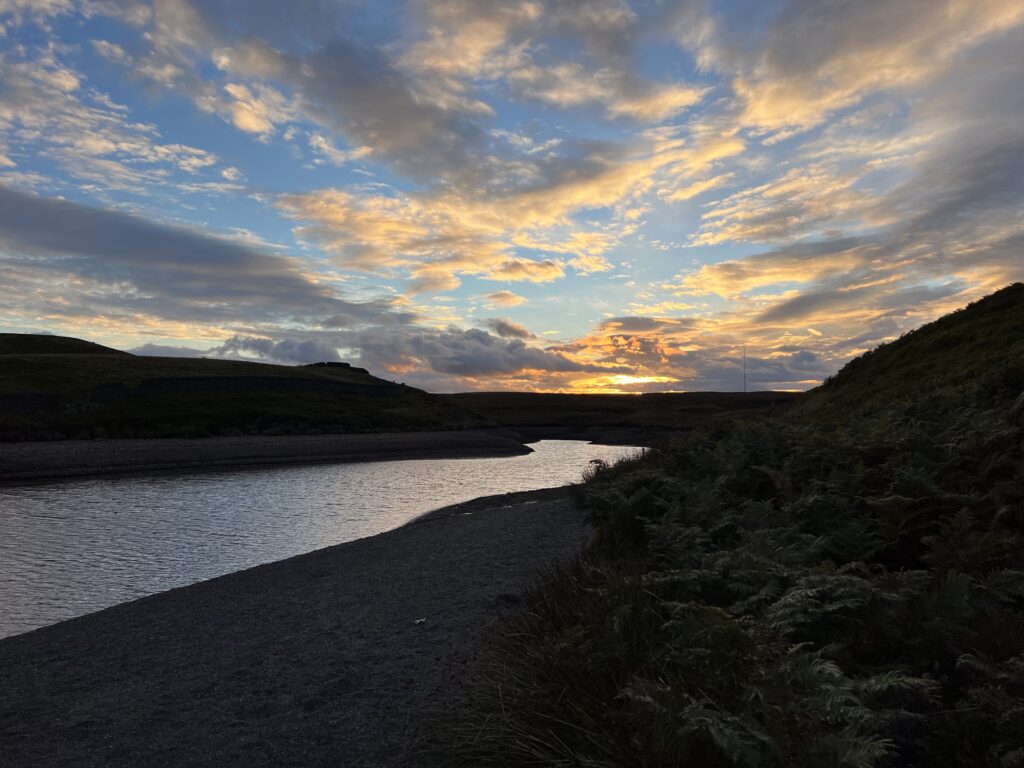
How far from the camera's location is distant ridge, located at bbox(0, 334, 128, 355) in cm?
11156

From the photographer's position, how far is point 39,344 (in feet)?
390

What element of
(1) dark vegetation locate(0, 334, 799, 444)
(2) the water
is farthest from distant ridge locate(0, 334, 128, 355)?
(2) the water

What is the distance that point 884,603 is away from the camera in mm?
5121

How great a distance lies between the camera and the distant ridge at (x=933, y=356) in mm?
20484

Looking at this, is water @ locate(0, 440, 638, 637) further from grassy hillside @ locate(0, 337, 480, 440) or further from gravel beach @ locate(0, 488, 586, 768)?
grassy hillside @ locate(0, 337, 480, 440)

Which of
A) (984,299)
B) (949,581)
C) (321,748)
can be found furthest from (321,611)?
(984,299)

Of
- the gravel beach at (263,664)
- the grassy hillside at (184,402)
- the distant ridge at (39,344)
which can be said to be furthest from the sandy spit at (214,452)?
the distant ridge at (39,344)

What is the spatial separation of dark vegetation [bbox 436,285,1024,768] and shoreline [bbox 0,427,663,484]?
23.5 meters

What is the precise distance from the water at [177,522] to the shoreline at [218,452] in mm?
4848

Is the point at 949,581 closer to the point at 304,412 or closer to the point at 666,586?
the point at 666,586

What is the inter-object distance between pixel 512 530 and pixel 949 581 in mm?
13133

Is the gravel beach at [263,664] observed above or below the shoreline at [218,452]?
below

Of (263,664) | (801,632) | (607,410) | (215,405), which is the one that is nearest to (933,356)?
(801,632)

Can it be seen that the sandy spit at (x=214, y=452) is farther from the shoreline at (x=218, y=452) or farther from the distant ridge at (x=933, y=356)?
the distant ridge at (x=933, y=356)
